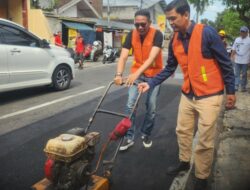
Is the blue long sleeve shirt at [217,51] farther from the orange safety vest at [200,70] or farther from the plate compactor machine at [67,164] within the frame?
the plate compactor machine at [67,164]

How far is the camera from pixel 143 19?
461 centimetres

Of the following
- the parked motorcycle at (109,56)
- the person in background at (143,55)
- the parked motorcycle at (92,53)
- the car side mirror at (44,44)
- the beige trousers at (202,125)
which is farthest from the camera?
the parked motorcycle at (92,53)

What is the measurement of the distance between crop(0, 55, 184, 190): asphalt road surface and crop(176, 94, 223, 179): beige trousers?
1.69 feet

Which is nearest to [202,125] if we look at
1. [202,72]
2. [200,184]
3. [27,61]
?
[202,72]

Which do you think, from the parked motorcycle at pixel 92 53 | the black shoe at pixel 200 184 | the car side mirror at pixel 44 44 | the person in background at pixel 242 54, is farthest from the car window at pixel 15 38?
the parked motorcycle at pixel 92 53

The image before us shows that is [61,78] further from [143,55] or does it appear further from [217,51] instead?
[217,51]

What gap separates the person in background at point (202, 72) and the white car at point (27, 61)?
16.8 feet

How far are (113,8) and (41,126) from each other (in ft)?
173

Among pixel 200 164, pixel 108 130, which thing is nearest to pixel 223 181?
pixel 200 164

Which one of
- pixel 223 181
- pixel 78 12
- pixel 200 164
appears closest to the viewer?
pixel 200 164

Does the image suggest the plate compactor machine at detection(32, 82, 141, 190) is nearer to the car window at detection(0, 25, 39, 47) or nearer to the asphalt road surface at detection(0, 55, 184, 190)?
the asphalt road surface at detection(0, 55, 184, 190)

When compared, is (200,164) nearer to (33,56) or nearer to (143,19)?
(143,19)

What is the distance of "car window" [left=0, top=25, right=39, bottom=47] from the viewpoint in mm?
8000

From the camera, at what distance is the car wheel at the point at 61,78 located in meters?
9.60
